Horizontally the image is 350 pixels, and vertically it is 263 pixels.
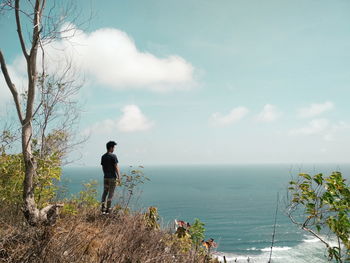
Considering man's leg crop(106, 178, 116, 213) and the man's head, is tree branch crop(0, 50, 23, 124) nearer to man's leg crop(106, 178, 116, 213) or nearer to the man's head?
the man's head

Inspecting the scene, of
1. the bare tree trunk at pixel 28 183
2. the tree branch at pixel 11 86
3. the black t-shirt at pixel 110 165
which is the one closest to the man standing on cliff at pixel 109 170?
the black t-shirt at pixel 110 165

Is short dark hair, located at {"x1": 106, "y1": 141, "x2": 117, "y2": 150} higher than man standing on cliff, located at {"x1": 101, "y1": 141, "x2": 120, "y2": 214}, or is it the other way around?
short dark hair, located at {"x1": 106, "y1": 141, "x2": 117, "y2": 150}

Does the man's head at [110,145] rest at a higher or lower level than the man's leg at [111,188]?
higher

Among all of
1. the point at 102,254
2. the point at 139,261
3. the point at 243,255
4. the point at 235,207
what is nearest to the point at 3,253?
the point at 102,254

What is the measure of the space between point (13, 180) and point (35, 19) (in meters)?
3.89

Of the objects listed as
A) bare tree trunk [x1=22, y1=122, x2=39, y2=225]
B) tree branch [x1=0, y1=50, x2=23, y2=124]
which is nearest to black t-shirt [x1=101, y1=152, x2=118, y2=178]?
bare tree trunk [x1=22, y1=122, x2=39, y2=225]

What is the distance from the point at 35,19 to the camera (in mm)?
6492

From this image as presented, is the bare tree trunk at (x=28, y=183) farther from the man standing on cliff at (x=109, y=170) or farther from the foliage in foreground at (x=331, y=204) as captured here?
the foliage in foreground at (x=331, y=204)

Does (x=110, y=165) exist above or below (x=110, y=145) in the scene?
below

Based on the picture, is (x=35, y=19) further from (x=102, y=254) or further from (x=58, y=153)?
(x=102, y=254)

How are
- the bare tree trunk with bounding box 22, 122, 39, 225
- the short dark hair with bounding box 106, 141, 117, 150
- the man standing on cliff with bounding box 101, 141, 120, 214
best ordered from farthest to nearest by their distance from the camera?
the short dark hair with bounding box 106, 141, 117, 150
the man standing on cliff with bounding box 101, 141, 120, 214
the bare tree trunk with bounding box 22, 122, 39, 225

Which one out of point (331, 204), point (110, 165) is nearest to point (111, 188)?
point (110, 165)

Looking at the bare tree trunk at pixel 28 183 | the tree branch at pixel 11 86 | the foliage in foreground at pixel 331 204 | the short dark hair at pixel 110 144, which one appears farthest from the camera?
the short dark hair at pixel 110 144

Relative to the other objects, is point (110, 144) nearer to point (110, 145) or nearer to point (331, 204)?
point (110, 145)
